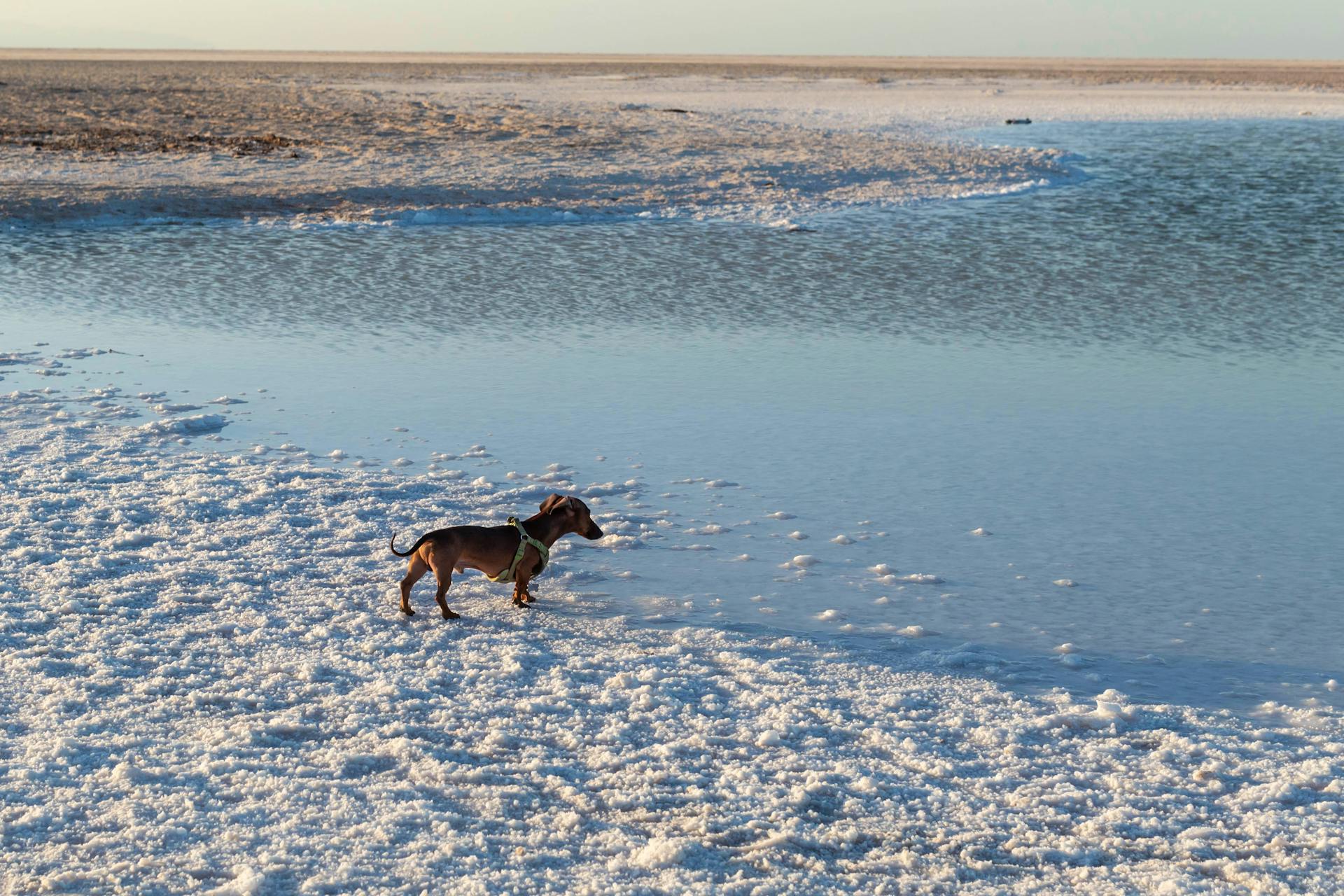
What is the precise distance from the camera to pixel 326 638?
616cm

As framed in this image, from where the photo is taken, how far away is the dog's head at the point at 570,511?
6.66 metres

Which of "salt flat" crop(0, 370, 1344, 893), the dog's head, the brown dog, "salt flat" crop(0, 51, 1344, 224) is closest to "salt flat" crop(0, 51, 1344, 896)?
"salt flat" crop(0, 370, 1344, 893)

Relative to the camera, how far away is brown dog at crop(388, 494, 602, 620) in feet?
20.6

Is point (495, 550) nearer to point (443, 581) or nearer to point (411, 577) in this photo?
point (443, 581)

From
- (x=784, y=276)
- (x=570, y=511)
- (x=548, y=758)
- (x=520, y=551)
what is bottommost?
(x=548, y=758)

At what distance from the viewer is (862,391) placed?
11133mm

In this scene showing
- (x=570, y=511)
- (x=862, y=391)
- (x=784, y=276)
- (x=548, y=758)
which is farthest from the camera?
(x=784, y=276)

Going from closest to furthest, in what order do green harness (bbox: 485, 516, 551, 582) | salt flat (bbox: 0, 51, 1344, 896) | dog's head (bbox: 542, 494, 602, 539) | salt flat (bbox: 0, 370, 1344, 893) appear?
salt flat (bbox: 0, 370, 1344, 893) → salt flat (bbox: 0, 51, 1344, 896) → green harness (bbox: 485, 516, 551, 582) → dog's head (bbox: 542, 494, 602, 539)

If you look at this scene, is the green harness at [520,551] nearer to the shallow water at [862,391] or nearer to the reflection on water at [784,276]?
the shallow water at [862,391]

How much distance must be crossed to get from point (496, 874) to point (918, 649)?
268 centimetres

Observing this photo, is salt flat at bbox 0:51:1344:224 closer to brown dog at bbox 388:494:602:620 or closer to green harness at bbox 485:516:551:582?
brown dog at bbox 388:494:602:620

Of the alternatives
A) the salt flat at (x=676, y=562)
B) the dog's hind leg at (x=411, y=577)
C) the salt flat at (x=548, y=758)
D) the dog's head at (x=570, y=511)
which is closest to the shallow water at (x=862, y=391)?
the salt flat at (x=676, y=562)

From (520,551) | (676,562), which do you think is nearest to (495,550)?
(520,551)

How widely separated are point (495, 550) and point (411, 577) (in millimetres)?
432
